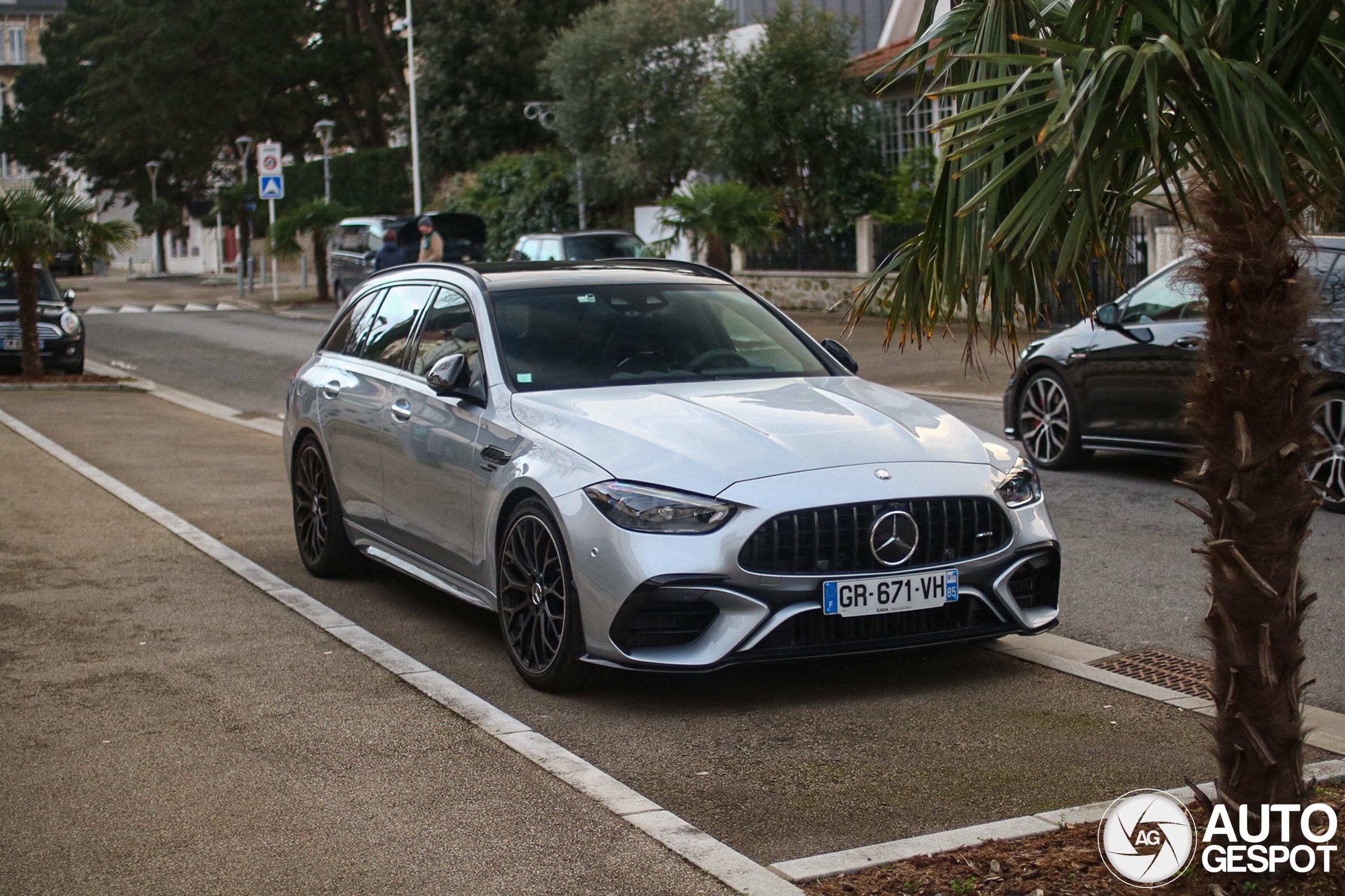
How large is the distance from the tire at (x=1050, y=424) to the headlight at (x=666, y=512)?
6.25 m

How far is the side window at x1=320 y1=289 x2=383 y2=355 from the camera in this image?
8164mm

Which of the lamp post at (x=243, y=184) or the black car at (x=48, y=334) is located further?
the lamp post at (x=243, y=184)

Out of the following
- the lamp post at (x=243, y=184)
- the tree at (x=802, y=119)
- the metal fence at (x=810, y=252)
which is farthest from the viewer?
the lamp post at (x=243, y=184)

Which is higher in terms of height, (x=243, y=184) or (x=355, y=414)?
(x=243, y=184)

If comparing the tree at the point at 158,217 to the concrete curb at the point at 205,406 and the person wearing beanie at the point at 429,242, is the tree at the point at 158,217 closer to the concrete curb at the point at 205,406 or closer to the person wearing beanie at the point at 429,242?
the concrete curb at the point at 205,406

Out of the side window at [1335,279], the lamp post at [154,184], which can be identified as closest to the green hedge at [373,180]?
the lamp post at [154,184]

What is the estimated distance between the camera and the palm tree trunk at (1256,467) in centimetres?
324

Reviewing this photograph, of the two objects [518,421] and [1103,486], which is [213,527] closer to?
[518,421]

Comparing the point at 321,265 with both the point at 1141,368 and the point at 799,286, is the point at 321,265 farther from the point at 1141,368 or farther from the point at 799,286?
the point at 1141,368

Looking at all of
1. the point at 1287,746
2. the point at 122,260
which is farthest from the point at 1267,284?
the point at 122,260

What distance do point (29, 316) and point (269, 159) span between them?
57.9 ft

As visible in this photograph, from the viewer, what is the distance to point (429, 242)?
23250 millimetres

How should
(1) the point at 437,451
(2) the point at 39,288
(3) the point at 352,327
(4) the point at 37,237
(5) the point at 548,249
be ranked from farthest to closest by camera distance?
(5) the point at 548,249 < (2) the point at 39,288 < (4) the point at 37,237 < (3) the point at 352,327 < (1) the point at 437,451

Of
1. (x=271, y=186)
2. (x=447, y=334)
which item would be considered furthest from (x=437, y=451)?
(x=271, y=186)
